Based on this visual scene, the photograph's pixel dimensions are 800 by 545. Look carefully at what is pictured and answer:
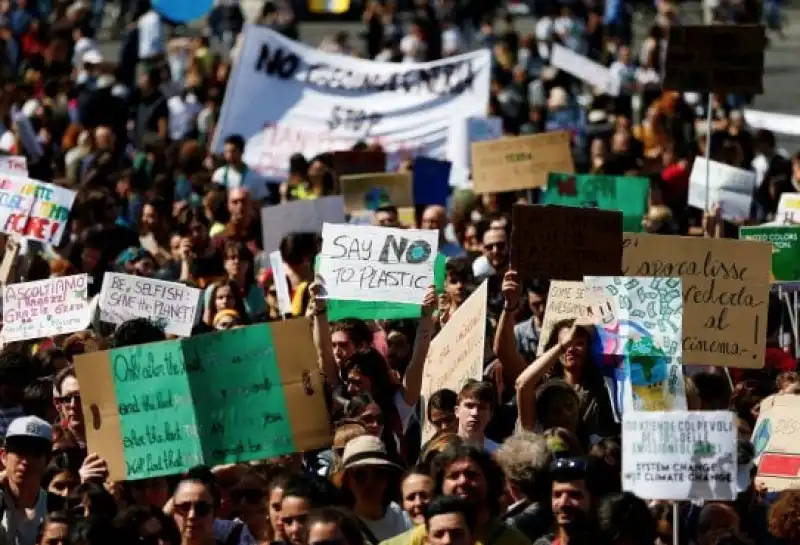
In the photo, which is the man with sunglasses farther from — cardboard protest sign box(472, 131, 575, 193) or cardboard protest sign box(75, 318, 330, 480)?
cardboard protest sign box(472, 131, 575, 193)

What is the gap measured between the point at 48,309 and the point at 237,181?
6.62 metres

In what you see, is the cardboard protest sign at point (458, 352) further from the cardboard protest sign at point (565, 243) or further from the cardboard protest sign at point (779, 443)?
the cardboard protest sign at point (779, 443)

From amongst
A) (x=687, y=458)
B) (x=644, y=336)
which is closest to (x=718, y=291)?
(x=644, y=336)

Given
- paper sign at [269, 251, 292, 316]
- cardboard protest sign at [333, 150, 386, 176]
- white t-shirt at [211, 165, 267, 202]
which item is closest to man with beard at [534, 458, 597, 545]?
paper sign at [269, 251, 292, 316]

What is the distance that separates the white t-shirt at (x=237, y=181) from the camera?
58.5ft

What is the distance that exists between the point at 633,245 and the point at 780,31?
26.4m

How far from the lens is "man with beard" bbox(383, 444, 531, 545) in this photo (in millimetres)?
7746

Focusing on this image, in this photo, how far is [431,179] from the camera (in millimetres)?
16844

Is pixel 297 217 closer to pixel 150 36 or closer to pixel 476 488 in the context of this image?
pixel 476 488

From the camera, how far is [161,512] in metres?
8.09

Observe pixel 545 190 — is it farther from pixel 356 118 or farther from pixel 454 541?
pixel 454 541

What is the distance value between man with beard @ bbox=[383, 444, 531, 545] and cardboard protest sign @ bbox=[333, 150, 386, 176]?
9.15 m

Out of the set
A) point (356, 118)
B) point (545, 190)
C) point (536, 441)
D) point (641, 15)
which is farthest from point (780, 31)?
→ point (536, 441)

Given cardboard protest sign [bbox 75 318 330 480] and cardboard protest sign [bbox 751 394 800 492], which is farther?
cardboard protest sign [bbox 751 394 800 492]
